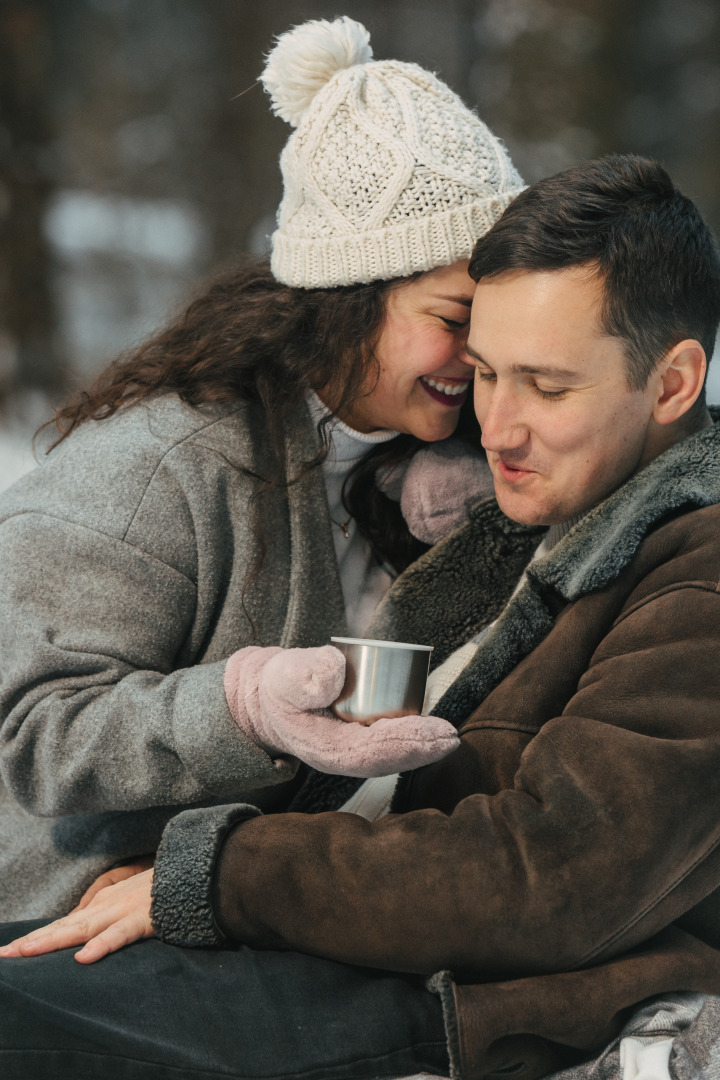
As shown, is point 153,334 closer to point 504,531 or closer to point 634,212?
point 504,531

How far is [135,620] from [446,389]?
1.89ft

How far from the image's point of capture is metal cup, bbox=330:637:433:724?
999mm

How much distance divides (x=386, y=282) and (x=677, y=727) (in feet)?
2.54

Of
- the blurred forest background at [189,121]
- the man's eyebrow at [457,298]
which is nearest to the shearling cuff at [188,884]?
the man's eyebrow at [457,298]

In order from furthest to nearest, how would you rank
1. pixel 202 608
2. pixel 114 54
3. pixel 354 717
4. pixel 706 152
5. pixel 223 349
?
pixel 114 54, pixel 706 152, pixel 223 349, pixel 202 608, pixel 354 717

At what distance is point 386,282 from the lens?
1.38 m

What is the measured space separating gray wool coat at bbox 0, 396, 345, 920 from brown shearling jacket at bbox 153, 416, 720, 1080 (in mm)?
160

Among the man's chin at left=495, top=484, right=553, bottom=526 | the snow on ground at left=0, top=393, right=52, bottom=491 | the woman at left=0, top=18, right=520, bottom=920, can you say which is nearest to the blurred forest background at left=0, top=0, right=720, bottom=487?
the snow on ground at left=0, top=393, right=52, bottom=491

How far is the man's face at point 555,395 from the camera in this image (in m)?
1.09

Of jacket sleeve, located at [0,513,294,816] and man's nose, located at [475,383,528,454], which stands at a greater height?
man's nose, located at [475,383,528,454]

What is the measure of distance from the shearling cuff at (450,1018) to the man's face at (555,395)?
56cm

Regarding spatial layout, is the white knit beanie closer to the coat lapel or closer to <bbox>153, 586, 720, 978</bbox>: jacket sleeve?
the coat lapel

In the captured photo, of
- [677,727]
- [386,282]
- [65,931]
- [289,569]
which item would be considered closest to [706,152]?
[386,282]

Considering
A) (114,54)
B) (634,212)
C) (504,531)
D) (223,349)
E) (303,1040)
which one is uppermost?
(114,54)
